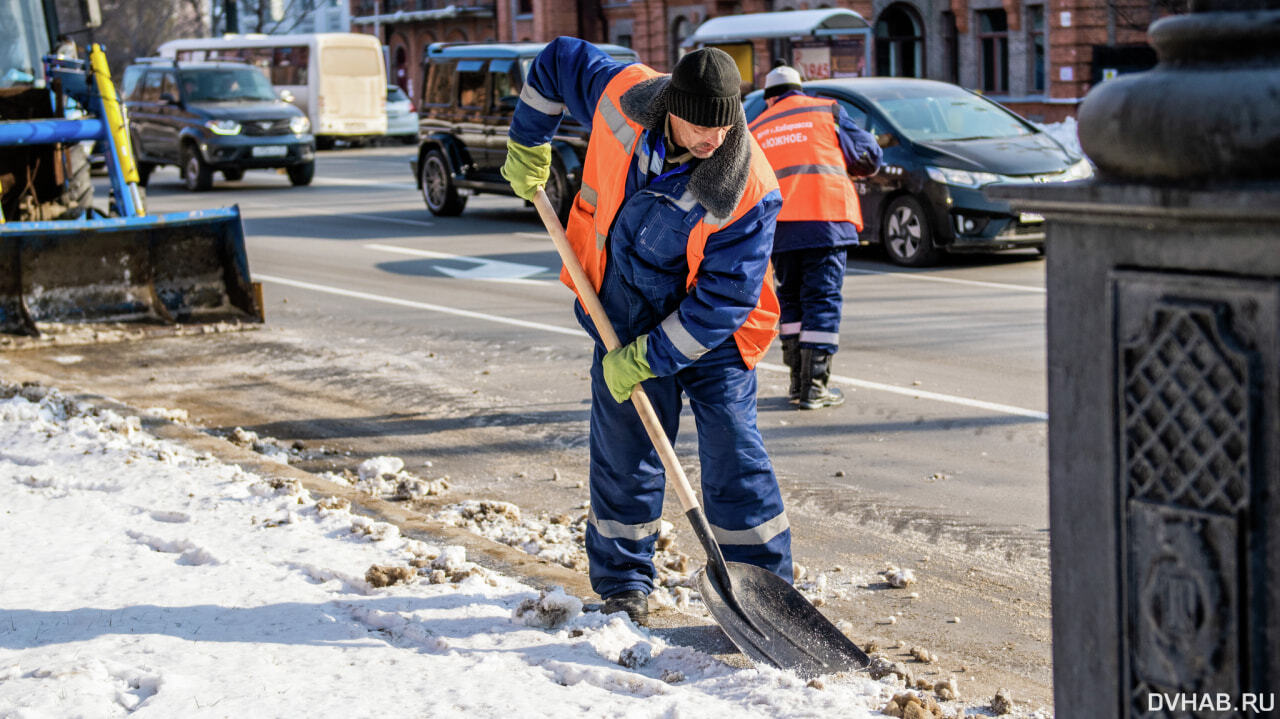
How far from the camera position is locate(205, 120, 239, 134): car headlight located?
70.1 ft

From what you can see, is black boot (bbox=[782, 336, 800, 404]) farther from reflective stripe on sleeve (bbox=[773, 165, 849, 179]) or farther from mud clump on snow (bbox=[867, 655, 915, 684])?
mud clump on snow (bbox=[867, 655, 915, 684])

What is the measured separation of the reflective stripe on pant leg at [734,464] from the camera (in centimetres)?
383

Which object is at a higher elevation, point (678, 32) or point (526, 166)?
point (678, 32)

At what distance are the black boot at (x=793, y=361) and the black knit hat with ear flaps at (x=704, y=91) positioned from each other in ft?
11.7

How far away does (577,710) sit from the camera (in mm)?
3145

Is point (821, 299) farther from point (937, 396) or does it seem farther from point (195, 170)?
point (195, 170)

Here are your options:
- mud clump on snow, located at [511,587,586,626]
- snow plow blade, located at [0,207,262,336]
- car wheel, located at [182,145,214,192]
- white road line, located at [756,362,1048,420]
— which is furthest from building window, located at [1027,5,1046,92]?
mud clump on snow, located at [511,587,586,626]

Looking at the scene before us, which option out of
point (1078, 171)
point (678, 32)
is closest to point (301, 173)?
point (1078, 171)

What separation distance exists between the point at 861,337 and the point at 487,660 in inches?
225

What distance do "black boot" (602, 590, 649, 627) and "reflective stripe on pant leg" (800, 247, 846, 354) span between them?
3.12 meters

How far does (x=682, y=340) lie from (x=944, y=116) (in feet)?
31.3

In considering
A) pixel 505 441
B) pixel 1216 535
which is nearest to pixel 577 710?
pixel 1216 535

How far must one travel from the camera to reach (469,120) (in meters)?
16.5

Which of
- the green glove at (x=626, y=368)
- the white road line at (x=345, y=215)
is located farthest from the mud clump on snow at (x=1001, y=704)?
the white road line at (x=345, y=215)
